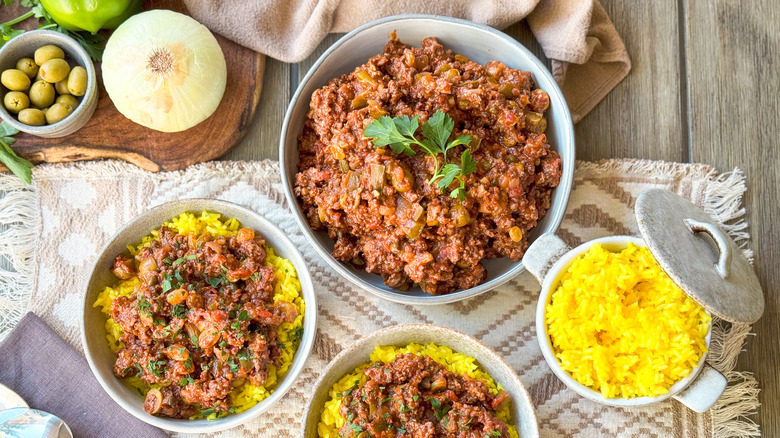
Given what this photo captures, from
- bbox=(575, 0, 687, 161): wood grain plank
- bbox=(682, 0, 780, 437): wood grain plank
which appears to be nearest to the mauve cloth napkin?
bbox=(575, 0, 687, 161): wood grain plank

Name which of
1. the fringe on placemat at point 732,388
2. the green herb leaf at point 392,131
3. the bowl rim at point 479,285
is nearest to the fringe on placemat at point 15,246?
the bowl rim at point 479,285

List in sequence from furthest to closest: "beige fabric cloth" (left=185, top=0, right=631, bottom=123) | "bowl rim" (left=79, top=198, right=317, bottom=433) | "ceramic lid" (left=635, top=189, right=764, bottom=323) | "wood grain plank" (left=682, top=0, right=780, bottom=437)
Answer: "wood grain plank" (left=682, top=0, right=780, bottom=437), "beige fabric cloth" (left=185, top=0, right=631, bottom=123), "bowl rim" (left=79, top=198, right=317, bottom=433), "ceramic lid" (left=635, top=189, right=764, bottom=323)

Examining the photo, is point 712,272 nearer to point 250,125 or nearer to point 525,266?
point 525,266

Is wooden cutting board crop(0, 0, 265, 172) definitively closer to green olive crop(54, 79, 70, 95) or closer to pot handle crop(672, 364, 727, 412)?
green olive crop(54, 79, 70, 95)

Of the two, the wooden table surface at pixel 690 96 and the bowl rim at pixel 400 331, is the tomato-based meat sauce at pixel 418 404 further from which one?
the wooden table surface at pixel 690 96

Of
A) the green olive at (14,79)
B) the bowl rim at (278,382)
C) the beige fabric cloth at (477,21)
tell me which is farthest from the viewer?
the beige fabric cloth at (477,21)

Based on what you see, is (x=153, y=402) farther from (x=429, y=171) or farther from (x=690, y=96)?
(x=690, y=96)
